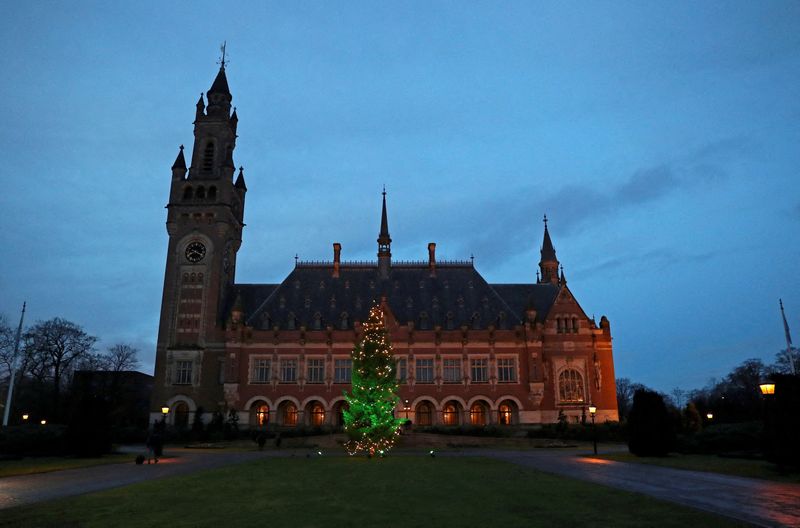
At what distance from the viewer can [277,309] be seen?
6231 cm

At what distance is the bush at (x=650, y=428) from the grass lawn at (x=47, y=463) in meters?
29.7

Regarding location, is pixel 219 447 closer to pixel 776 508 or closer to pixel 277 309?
pixel 277 309

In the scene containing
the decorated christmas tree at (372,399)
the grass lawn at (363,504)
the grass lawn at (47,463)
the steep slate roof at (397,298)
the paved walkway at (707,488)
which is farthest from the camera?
the steep slate roof at (397,298)

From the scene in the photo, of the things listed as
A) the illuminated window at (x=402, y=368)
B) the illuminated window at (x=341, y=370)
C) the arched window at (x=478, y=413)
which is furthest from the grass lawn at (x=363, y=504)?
the arched window at (x=478, y=413)

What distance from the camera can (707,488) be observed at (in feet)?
56.0

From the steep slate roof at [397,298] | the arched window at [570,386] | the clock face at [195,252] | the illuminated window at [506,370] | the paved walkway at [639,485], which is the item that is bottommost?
the paved walkway at [639,485]

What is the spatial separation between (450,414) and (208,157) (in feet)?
138

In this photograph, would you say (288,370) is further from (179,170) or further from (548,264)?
(548,264)

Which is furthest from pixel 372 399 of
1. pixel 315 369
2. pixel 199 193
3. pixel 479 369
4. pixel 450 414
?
pixel 199 193

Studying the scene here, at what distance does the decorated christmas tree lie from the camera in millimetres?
32594

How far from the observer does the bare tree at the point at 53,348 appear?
68938 mm

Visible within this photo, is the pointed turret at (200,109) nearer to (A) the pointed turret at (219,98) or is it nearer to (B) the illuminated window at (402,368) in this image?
(A) the pointed turret at (219,98)

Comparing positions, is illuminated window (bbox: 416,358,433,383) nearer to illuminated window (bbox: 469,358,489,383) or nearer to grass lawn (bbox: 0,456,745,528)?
illuminated window (bbox: 469,358,489,383)

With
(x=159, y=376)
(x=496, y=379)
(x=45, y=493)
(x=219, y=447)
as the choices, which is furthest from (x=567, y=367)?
(x=45, y=493)
